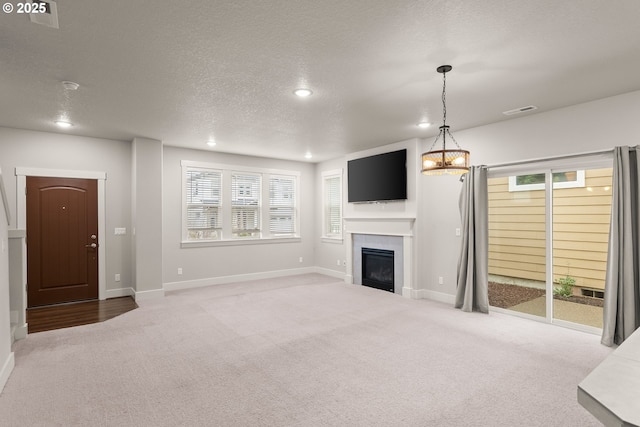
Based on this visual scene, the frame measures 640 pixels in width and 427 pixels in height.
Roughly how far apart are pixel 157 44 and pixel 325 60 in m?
1.36

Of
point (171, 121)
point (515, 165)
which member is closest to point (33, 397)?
point (171, 121)

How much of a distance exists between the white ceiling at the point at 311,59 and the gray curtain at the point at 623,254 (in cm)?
88

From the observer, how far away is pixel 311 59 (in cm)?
301

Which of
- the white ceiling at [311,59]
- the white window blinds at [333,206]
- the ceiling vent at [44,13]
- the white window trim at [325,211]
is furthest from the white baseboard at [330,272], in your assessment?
the ceiling vent at [44,13]

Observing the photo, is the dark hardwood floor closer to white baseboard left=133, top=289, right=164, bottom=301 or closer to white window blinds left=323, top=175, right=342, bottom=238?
white baseboard left=133, top=289, right=164, bottom=301

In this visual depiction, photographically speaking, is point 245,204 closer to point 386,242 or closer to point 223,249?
point 223,249

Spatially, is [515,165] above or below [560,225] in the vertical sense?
above

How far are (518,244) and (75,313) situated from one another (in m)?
6.52

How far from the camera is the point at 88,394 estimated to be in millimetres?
2789

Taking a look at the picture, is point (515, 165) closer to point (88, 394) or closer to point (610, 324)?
point (610, 324)

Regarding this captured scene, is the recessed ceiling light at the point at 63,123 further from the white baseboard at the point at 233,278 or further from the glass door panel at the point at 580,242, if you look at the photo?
the glass door panel at the point at 580,242

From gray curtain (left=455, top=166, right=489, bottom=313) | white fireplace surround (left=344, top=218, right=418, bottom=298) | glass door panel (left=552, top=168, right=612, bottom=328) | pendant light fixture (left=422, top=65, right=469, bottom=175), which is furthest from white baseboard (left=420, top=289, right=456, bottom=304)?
pendant light fixture (left=422, top=65, right=469, bottom=175)

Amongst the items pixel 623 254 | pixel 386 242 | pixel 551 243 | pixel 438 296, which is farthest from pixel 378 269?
pixel 623 254

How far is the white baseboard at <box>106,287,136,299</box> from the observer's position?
6.05m
